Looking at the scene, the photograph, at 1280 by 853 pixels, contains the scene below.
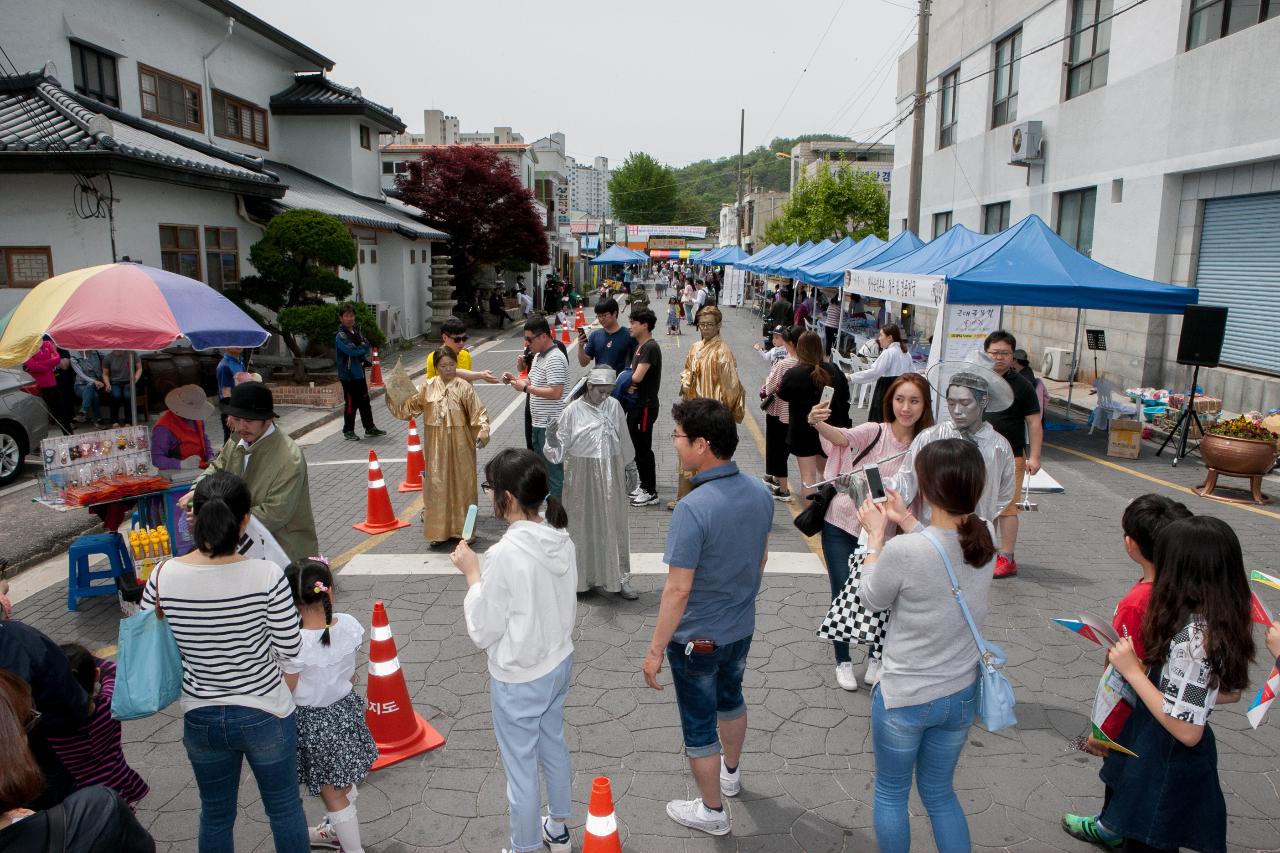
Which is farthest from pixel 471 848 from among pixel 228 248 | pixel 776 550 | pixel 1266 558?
pixel 228 248

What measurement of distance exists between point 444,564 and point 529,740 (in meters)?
3.84

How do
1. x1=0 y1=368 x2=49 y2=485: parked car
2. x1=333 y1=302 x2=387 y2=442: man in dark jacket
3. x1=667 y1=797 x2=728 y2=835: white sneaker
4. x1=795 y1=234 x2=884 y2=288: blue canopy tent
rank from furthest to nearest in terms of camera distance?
1. x1=795 y1=234 x2=884 y2=288: blue canopy tent
2. x1=333 y1=302 x2=387 y2=442: man in dark jacket
3. x1=0 y1=368 x2=49 y2=485: parked car
4. x1=667 y1=797 x2=728 y2=835: white sneaker

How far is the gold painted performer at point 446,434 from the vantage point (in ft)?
22.8

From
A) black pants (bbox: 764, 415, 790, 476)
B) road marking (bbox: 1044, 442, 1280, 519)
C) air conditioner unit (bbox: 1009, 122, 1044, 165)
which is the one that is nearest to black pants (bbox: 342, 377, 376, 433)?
black pants (bbox: 764, 415, 790, 476)

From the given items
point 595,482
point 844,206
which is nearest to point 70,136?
point 595,482

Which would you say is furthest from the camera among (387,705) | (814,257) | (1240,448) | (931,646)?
(814,257)

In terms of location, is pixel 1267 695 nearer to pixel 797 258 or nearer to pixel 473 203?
pixel 797 258

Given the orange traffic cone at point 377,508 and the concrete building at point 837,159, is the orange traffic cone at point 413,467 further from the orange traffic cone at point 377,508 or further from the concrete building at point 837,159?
the concrete building at point 837,159

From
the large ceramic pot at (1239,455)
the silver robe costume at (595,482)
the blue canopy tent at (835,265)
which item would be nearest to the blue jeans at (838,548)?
the silver robe costume at (595,482)

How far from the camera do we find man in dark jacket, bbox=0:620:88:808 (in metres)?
2.56

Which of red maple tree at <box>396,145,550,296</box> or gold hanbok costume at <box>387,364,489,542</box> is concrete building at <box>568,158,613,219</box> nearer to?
red maple tree at <box>396,145,550,296</box>

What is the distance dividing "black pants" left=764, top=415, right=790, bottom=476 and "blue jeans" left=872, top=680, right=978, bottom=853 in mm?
5386

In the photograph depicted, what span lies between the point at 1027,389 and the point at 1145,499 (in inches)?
141

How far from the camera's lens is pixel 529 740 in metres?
3.12
